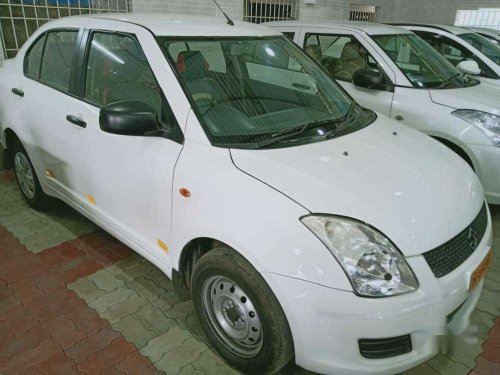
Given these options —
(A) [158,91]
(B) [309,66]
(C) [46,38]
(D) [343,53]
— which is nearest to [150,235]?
(A) [158,91]

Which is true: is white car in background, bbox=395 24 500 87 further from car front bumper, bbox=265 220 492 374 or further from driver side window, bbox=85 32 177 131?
car front bumper, bbox=265 220 492 374

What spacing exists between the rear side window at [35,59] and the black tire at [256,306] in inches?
86.3

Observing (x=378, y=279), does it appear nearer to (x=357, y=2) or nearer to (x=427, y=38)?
(x=427, y=38)

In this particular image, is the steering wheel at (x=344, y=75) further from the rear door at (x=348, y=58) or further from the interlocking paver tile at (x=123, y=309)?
the interlocking paver tile at (x=123, y=309)

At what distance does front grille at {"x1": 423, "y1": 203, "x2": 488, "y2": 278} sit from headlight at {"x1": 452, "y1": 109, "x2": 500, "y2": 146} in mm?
1746

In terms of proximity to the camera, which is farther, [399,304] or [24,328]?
[24,328]

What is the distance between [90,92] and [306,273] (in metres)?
1.83

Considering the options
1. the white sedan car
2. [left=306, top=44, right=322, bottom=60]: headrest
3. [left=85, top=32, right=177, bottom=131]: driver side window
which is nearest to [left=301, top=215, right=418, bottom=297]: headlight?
the white sedan car

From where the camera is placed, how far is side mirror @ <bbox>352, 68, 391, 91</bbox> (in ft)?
12.5

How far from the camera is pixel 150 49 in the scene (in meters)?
2.14

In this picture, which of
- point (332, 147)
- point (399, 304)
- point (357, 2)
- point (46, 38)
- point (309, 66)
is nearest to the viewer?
point (399, 304)

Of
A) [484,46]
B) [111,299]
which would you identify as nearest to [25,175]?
[111,299]

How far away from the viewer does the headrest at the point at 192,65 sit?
2111mm

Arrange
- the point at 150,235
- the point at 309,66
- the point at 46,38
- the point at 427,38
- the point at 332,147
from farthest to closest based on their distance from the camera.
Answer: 1. the point at 427,38
2. the point at 46,38
3. the point at 309,66
4. the point at 150,235
5. the point at 332,147
